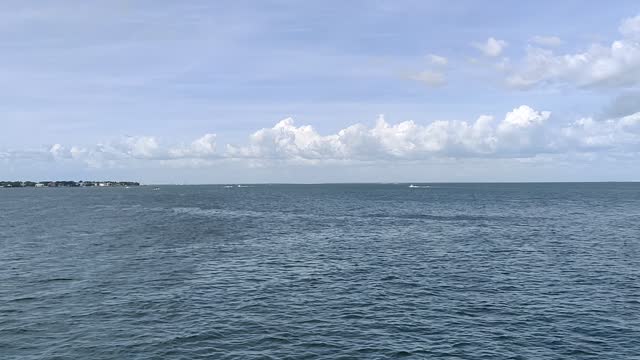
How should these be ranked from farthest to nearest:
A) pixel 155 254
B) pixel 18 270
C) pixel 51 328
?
pixel 155 254
pixel 18 270
pixel 51 328

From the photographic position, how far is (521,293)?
53.6m

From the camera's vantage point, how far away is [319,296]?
172 ft

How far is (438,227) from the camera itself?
116 m

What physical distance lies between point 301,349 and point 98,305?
868 inches

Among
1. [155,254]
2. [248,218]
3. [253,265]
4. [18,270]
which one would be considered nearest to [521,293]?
[253,265]

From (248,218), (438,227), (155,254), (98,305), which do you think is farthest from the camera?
(248,218)

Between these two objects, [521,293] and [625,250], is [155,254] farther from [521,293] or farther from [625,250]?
[625,250]

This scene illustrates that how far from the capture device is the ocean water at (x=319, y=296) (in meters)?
38.3

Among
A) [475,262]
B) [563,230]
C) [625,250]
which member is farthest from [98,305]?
[563,230]

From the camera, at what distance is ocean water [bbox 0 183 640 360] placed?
38344mm

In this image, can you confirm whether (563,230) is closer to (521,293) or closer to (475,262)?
(475,262)

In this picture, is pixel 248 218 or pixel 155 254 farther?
pixel 248 218

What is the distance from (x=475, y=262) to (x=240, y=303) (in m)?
36.2

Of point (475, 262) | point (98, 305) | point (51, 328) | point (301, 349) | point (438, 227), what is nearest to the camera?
point (301, 349)
